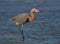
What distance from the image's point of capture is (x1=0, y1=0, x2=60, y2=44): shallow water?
29.8ft

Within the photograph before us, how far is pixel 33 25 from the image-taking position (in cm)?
1109

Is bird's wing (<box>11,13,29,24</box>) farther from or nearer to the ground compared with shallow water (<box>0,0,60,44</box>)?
farther from the ground

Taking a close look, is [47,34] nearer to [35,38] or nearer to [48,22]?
[35,38]

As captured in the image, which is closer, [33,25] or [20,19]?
[20,19]

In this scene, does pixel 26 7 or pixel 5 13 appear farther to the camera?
pixel 26 7

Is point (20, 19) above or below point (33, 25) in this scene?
above

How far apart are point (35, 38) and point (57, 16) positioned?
3415mm

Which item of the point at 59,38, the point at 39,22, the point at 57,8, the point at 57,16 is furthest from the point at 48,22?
the point at 57,8

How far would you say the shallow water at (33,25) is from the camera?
29.8 ft

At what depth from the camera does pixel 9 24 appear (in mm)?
11109

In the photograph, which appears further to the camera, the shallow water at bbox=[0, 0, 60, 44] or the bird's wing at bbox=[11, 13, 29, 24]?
the bird's wing at bbox=[11, 13, 29, 24]

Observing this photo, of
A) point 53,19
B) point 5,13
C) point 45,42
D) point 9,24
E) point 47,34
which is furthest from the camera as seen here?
point 5,13

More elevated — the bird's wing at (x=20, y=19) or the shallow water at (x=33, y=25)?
the bird's wing at (x=20, y=19)

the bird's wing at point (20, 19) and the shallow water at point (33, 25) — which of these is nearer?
the shallow water at point (33, 25)
